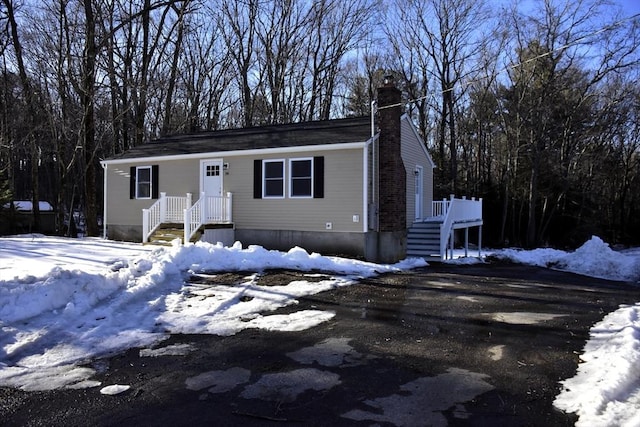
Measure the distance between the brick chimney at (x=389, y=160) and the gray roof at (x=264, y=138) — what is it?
0.61 meters

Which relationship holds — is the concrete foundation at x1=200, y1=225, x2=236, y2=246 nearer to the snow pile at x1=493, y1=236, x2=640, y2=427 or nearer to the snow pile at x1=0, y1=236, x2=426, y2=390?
the snow pile at x1=0, y1=236, x2=426, y2=390

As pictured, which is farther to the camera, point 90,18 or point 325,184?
point 90,18

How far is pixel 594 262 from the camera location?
48.6ft

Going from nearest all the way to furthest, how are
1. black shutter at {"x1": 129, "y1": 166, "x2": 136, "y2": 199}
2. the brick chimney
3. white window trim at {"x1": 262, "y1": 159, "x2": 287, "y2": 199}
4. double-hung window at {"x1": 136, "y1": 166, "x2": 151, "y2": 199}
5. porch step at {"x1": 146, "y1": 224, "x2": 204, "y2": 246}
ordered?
1. the brick chimney
2. porch step at {"x1": 146, "y1": 224, "x2": 204, "y2": 246}
3. white window trim at {"x1": 262, "y1": 159, "x2": 287, "y2": 199}
4. double-hung window at {"x1": 136, "y1": 166, "x2": 151, "y2": 199}
5. black shutter at {"x1": 129, "y1": 166, "x2": 136, "y2": 199}

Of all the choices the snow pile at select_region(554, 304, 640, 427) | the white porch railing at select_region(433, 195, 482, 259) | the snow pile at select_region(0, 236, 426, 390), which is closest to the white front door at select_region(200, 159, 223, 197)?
the snow pile at select_region(0, 236, 426, 390)

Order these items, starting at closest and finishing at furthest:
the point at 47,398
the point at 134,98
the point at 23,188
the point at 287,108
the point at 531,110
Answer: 1. the point at 47,398
2. the point at 134,98
3. the point at 531,110
4. the point at 287,108
5. the point at 23,188

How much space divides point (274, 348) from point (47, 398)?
2.32m

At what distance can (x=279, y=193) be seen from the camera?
15.5 meters

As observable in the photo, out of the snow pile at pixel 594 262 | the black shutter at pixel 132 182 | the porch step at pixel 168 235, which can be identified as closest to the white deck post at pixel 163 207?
the porch step at pixel 168 235

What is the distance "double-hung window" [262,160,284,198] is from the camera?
15407 mm

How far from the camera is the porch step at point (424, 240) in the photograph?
53.6ft

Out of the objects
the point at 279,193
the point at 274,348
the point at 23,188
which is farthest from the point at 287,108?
the point at 23,188

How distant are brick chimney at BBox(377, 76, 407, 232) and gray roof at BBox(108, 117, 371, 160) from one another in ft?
1.99

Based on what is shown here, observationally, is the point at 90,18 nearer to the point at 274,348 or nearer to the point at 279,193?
the point at 279,193
